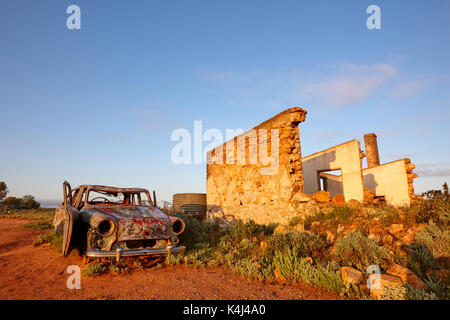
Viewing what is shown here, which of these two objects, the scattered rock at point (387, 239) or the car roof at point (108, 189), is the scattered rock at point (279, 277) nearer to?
the scattered rock at point (387, 239)

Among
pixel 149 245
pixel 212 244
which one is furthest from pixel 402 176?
pixel 149 245

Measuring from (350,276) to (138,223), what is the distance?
11.5 feet

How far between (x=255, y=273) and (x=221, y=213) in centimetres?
581

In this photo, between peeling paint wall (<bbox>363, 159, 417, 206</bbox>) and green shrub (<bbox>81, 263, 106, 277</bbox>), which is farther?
peeling paint wall (<bbox>363, 159, 417, 206</bbox>)

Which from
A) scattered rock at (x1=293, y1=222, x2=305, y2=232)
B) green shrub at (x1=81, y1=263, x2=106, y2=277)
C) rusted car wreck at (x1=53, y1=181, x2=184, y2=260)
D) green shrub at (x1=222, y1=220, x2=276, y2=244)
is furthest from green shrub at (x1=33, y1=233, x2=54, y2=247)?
scattered rock at (x1=293, y1=222, x2=305, y2=232)

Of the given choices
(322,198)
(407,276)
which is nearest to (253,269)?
(407,276)

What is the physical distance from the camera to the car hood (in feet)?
14.0

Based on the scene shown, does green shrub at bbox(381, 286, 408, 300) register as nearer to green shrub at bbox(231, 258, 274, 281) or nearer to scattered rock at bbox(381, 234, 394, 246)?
green shrub at bbox(231, 258, 274, 281)

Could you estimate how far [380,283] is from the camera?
9.98ft

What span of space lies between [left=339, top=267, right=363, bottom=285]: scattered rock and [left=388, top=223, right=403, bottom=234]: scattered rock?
2.45 m

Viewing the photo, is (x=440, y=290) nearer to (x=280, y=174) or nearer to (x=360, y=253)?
(x=360, y=253)

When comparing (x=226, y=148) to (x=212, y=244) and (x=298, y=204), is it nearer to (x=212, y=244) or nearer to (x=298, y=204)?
(x=298, y=204)
